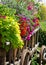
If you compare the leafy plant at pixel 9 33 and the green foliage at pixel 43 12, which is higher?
the leafy plant at pixel 9 33

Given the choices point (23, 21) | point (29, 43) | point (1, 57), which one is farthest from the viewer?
point (29, 43)

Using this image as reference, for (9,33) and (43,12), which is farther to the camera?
(43,12)

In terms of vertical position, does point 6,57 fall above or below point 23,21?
below

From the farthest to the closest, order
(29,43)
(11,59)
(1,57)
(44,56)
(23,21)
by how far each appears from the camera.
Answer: (44,56), (29,43), (23,21), (11,59), (1,57)

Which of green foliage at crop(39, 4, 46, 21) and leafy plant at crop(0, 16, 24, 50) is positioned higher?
leafy plant at crop(0, 16, 24, 50)

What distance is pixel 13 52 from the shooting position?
11.8 ft

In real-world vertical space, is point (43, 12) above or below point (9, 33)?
below

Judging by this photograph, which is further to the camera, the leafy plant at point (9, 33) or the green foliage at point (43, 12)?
the green foliage at point (43, 12)

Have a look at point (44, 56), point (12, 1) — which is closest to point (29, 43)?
point (44, 56)

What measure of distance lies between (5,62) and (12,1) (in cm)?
173

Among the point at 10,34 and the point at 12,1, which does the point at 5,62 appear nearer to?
the point at 10,34

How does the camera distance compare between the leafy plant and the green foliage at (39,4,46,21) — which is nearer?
the leafy plant

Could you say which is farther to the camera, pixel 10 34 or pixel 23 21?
pixel 23 21

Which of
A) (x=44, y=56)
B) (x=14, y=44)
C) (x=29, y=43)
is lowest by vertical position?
(x=44, y=56)
